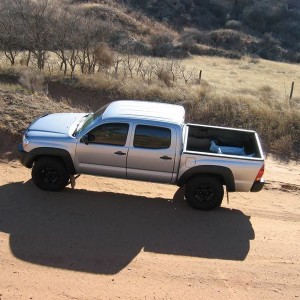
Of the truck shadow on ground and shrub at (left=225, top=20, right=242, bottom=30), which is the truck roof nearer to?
the truck shadow on ground

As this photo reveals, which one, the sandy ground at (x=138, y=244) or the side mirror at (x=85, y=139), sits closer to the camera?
the sandy ground at (x=138, y=244)

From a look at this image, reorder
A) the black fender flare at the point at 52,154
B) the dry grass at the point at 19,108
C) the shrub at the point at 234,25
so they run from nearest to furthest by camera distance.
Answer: the black fender flare at the point at 52,154, the dry grass at the point at 19,108, the shrub at the point at 234,25

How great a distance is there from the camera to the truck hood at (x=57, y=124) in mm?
8898

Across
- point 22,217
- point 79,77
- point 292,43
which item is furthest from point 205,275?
point 292,43

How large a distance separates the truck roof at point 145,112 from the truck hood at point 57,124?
0.78 meters

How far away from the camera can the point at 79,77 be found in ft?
64.9

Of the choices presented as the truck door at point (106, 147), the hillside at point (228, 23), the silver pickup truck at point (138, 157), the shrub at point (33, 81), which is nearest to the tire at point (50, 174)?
the silver pickup truck at point (138, 157)

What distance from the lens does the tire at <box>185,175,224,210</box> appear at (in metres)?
8.50

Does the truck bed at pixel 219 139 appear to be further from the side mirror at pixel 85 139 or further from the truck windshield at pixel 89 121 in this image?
the side mirror at pixel 85 139

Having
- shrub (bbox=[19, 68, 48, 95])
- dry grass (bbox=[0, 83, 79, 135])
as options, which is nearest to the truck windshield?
dry grass (bbox=[0, 83, 79, 135])

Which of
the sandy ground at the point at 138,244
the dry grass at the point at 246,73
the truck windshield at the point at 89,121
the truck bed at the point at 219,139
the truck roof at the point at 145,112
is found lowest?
the sandy ground at the point at 138,244

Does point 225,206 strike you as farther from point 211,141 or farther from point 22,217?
point 22,217

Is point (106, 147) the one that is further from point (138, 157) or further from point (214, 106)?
point (214, 106)

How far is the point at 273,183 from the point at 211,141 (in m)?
2.42
